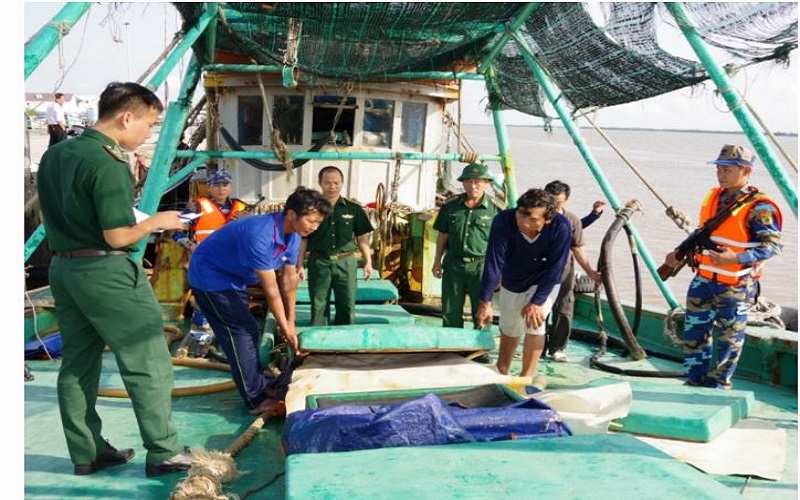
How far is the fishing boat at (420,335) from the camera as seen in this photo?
3184mm

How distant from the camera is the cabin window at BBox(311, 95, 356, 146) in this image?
8578mm

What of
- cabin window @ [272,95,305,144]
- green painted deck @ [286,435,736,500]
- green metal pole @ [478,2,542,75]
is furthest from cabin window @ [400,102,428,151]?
green painted deck @ [286,435,736,500]

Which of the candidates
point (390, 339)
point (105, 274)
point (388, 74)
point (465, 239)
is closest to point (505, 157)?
point (388, 74)

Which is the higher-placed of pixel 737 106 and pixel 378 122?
pixel 378 122

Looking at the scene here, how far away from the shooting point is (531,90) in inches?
309

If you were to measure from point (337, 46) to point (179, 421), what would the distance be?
12.3ft

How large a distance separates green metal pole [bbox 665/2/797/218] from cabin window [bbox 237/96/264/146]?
17.7ft

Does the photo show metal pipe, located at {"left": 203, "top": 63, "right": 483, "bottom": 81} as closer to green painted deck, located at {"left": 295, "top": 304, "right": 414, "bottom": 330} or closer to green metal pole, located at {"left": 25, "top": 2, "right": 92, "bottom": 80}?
green painted deck, located at {"left": 295, "top": 304, "right": 414, "bottom": 330}

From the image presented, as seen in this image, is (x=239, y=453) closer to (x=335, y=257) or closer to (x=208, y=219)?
(x=335, y=257)

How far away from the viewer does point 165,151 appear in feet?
20.1

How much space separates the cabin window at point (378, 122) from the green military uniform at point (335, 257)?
2.69 metres

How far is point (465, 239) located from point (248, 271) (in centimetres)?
227

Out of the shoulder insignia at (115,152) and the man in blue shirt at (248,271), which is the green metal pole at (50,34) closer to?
the shoulder insignia at (115,152)

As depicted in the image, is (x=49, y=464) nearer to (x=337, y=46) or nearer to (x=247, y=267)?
(x=247, y=267)
